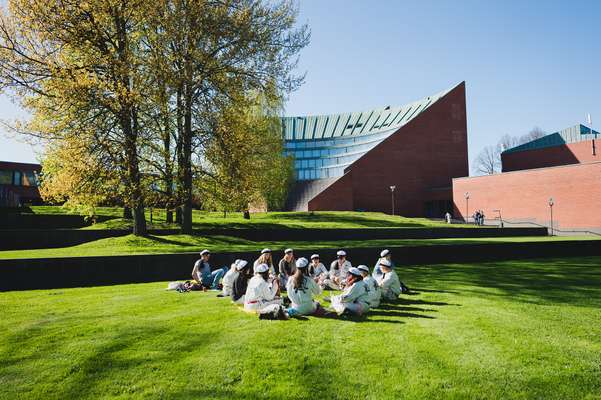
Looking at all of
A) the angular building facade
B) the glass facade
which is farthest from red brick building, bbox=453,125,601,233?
the glass facade

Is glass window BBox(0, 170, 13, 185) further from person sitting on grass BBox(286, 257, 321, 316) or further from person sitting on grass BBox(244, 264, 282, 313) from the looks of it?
person sitting on grass BBox(286, 257, 321, 316)

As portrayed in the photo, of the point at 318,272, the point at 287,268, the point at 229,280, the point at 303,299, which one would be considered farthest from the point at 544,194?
the point at 303,299

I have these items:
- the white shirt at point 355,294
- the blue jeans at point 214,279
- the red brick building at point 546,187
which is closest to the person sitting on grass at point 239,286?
the white shirt at point 355,294

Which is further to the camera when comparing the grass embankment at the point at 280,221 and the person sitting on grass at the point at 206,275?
the grass embankment at the point at 280,221

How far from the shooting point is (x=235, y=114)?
862 inches

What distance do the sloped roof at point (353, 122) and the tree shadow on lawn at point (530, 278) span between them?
41.0 meters

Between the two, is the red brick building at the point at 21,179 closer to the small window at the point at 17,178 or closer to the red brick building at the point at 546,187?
the small window at the point at 17,178

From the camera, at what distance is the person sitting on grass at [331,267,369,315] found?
895 cm

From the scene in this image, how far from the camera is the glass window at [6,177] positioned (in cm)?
4848

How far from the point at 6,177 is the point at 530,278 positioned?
52793 millimetres

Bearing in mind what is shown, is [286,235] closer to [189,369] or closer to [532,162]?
[189,369]

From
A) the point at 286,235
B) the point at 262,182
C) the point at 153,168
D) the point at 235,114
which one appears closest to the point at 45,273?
the point at 153,168

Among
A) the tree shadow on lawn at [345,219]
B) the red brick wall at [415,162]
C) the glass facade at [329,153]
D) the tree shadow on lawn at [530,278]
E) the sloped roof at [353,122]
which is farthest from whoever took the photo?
the sloped roof at [353,122]

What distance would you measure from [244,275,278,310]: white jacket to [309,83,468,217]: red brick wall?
44055 mm
